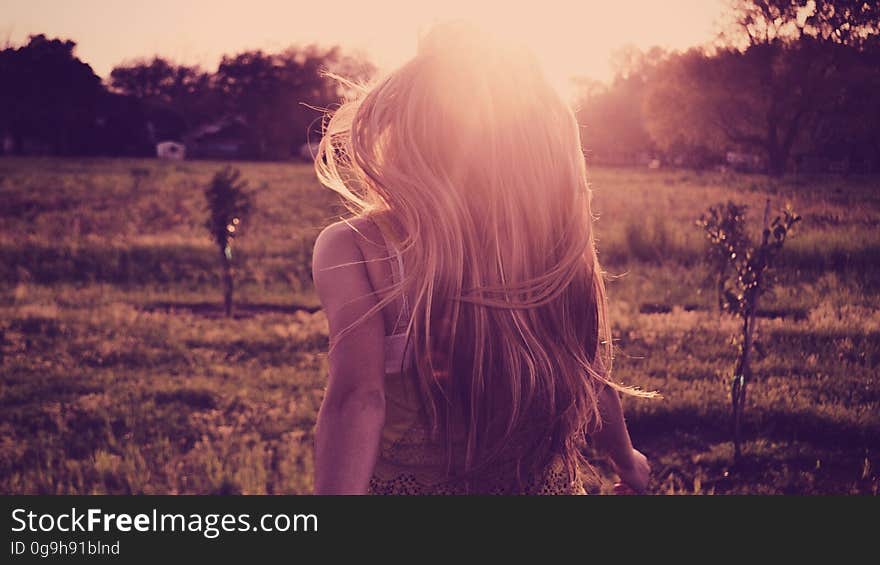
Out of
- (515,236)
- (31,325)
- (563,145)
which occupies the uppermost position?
(563,145)

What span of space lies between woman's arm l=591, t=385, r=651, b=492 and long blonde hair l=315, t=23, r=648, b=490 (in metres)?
0.25

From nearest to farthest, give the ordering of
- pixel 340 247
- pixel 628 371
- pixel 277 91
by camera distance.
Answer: pixel 340 247 → pixel 628 371 → pixel 277 91

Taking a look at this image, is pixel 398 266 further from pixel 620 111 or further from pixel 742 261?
pixel 742 261

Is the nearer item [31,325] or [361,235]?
[361,235]

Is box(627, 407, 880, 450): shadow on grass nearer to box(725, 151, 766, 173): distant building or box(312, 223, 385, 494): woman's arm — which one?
box(725, 151, 766, 173): distant building

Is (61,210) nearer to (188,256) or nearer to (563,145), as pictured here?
(188,256)

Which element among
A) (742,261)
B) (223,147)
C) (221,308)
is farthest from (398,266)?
(223,147)

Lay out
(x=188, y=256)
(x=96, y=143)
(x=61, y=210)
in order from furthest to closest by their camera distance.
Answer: (x=61, y=210) < (x=188, y=256) < (x=96, y=143)

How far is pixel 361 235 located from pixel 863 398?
280 centimetres

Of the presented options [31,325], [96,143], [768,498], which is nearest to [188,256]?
[31,325]

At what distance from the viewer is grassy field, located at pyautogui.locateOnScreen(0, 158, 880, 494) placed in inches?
137

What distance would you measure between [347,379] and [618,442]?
0.82m

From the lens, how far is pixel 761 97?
3.69 m

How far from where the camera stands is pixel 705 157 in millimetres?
3934
